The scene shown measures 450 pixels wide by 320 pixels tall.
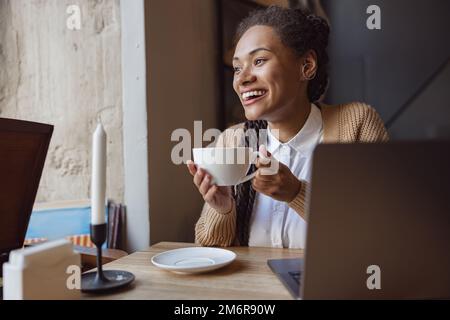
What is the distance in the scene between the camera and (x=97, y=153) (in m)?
0.74

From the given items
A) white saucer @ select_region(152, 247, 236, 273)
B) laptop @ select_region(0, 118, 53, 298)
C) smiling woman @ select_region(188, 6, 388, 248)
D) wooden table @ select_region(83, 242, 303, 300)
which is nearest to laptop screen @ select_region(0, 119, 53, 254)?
laptop @ select_region(0, 118, 53, 298)

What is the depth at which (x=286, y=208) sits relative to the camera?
4.54 feet

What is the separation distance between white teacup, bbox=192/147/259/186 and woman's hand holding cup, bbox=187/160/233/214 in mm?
44

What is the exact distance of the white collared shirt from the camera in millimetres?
1372

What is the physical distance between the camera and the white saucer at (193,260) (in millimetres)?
858

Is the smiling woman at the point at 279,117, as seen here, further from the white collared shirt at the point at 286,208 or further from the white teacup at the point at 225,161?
the white teacup at the point at 225,161

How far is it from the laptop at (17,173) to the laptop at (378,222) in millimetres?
713

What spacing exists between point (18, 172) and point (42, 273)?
1.32ft

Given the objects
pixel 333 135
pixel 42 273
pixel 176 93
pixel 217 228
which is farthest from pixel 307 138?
pixel 42 273

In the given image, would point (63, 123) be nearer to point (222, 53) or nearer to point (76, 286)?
point (222, 53)

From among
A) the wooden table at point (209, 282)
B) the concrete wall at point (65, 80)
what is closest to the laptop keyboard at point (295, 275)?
the wooden table at point (209, 282)

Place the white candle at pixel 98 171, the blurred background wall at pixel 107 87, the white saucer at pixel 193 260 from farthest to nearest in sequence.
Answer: the blurred background wall at pixel 107 87 < the white saucer at pixel 193 260 < the white candle at pixel 98 171

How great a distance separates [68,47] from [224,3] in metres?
0.99
